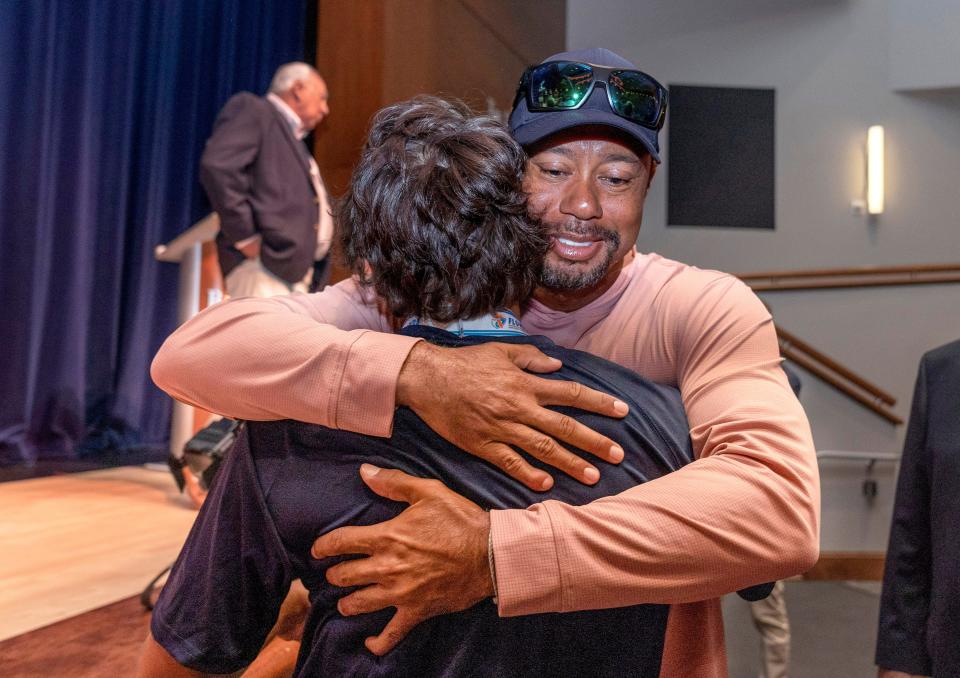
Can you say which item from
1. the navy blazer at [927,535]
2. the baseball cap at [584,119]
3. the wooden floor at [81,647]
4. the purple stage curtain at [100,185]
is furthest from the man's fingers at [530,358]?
the purple stage curtain at [100,185]

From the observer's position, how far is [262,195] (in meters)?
3.44

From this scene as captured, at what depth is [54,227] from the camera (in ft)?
15.4

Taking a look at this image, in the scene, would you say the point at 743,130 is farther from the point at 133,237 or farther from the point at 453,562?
the point at 453,562

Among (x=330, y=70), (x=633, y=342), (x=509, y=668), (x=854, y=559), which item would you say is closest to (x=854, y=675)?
(x=854, y=559)

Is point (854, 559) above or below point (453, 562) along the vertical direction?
below

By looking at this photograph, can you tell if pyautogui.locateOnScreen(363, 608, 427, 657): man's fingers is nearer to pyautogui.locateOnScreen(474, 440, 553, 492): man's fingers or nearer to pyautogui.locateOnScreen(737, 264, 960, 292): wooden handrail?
pyautogui.locateOnScreen(474, 440, 553, 492): man's fingers

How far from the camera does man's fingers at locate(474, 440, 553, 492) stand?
819 millimetres

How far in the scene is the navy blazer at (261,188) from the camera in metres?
3.36

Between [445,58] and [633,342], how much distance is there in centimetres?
387

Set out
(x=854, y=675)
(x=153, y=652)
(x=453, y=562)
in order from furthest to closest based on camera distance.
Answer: (x=854, y=675), (x=153, y=652), (x=453, y=562)

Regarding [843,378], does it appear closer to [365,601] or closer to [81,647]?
[81,647]

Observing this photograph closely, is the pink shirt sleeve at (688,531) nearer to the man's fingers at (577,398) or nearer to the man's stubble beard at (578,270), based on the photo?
the man's fingers at (577,398)

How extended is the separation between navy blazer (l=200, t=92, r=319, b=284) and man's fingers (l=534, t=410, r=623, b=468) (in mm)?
2781

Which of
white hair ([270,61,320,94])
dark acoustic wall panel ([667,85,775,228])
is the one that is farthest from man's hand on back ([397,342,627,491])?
dark acoustic wall panel ([667,85,775,228])
